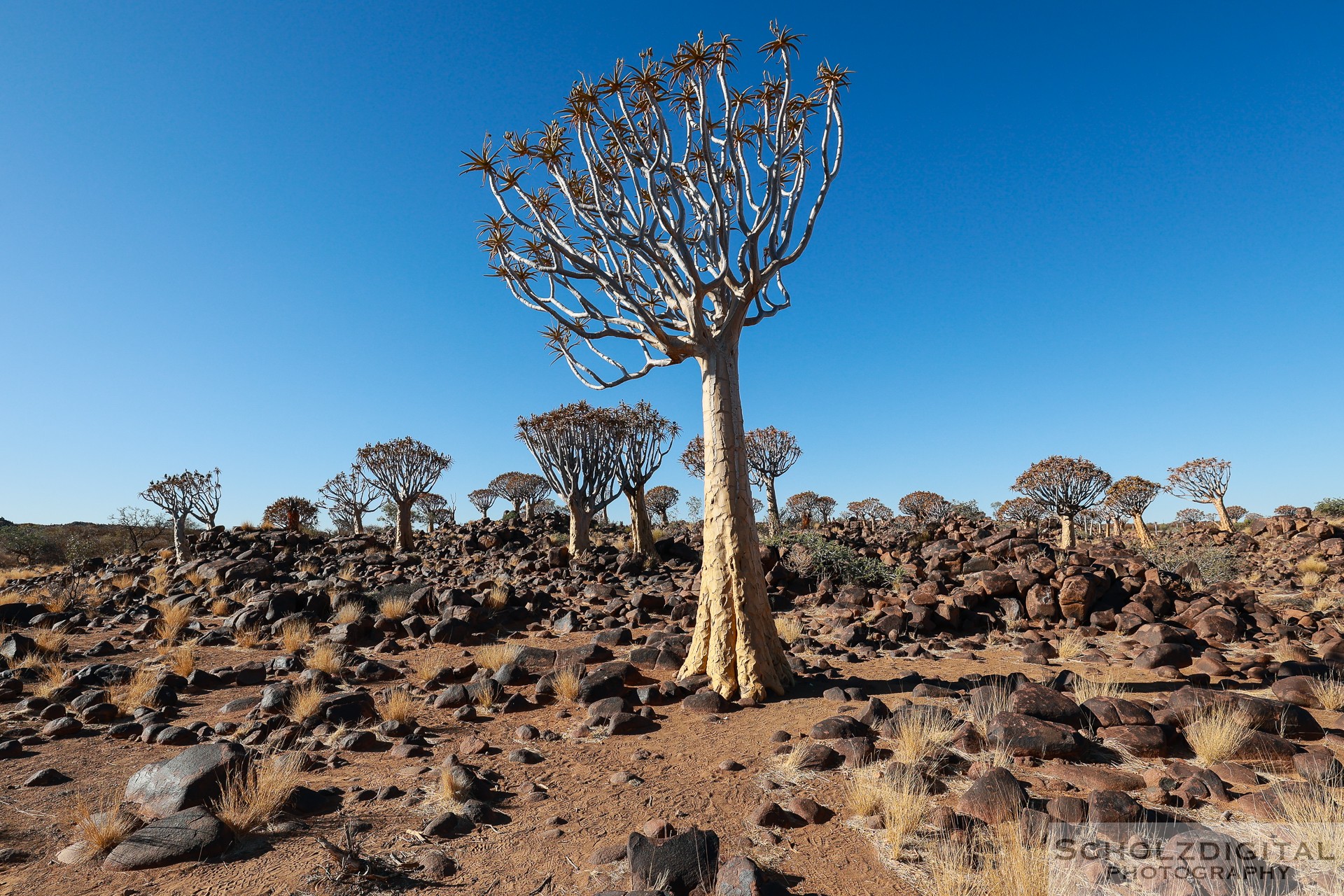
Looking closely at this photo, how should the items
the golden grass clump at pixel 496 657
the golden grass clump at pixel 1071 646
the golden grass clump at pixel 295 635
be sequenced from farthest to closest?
the golden grass clump at pixel 295 635 < the golden grass clump at pixel 496 657 < the golden grass clump at pixel 1071 646

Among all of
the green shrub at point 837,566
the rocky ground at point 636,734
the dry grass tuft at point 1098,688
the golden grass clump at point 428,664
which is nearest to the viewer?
the rocky ground at point 636,734

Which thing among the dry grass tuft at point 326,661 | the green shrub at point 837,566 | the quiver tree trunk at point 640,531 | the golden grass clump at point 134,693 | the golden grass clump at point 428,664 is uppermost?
the quiver tree trunk at point 640,531

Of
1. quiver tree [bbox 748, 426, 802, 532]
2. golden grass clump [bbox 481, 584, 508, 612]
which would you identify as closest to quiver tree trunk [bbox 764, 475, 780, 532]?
quiver tree [bbox 748, 426, 802, 532]

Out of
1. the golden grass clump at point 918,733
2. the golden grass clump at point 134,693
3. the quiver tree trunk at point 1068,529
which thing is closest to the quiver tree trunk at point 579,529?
the golden grass clump at point 134,693

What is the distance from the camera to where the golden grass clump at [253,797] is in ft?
15.0

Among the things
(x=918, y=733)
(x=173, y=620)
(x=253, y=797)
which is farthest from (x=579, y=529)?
(x=253, y=797)

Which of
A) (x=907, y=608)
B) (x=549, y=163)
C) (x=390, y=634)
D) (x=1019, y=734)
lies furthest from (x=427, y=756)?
(x=907, y=608)

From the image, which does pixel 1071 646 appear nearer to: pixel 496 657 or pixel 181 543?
pixel 496 657

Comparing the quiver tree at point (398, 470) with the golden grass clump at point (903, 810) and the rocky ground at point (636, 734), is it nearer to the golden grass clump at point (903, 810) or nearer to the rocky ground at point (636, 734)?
the rocky ground at point (636, 734)

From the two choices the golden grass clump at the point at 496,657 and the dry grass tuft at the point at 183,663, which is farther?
the golden grass clump at the point at 496,657

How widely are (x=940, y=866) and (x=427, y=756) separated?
458 cm

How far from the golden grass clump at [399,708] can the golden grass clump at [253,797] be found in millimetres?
1987

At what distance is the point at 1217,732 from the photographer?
5.41 metres

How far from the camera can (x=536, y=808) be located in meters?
5.09
